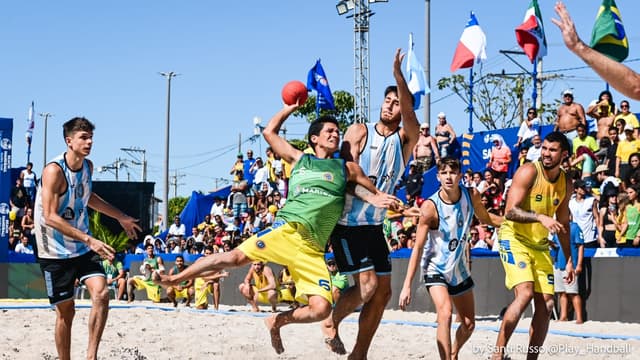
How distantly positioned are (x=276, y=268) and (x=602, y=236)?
279 inches

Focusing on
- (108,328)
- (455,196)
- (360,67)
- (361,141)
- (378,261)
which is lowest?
(108,328)

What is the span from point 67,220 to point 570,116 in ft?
33.3

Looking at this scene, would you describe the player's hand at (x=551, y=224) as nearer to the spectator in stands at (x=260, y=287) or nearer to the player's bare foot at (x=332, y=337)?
the player's bare foot at (x=332, y=337)

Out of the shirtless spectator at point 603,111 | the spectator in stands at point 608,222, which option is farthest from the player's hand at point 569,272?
the shirtless spectator at point 603,111

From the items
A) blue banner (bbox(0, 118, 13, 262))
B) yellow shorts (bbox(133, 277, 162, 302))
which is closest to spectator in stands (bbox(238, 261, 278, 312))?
yellow shorts (bbox(133, 277, 162, 302))

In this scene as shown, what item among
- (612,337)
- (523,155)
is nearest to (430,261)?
(612,337)

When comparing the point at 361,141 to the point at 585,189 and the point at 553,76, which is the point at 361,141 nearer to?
the point at 585,189

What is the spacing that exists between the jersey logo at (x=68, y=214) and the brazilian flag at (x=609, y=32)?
36.9 feet

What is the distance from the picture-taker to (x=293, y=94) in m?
7.16

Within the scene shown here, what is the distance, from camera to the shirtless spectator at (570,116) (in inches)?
592

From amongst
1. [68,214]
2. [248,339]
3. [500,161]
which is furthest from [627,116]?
[68,214]

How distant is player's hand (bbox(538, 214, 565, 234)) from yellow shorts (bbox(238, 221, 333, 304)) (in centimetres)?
177

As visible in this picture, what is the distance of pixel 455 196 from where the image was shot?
716cm

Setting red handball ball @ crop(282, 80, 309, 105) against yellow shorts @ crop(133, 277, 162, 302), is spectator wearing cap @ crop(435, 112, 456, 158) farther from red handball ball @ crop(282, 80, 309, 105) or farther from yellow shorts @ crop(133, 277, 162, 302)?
red handball ball @ crop(282, 80, 309, 105)
